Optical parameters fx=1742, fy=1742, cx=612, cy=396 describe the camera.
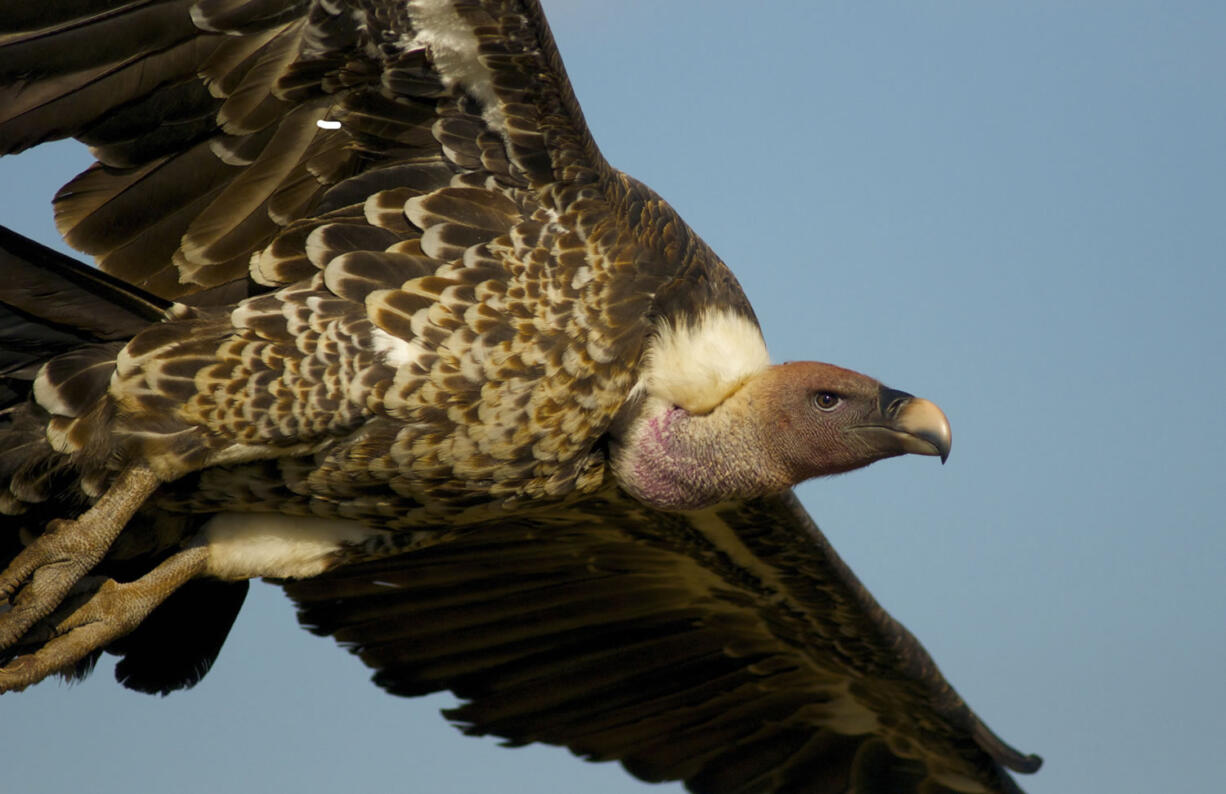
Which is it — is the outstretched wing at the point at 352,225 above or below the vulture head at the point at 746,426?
above

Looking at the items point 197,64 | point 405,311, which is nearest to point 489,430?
point 405,311

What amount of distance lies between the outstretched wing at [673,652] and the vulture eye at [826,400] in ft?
5.17

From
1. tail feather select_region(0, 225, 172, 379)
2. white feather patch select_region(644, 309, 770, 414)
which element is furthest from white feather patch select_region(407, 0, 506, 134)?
tail feather select_region(0, 225, 172, 379)

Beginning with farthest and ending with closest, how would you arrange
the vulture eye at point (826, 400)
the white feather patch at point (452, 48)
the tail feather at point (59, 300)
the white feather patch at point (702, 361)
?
the vulture eye at point (826, 400) < the white feather patch at point (702, 361) < the tail feather at point (59, 300) < the white feather patch at point (452, 48)

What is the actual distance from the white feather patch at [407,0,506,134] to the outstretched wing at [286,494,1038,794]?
2.79m

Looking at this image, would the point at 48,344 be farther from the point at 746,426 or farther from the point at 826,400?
the point at 826,400

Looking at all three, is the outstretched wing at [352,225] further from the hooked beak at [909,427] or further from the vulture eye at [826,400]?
the hooked beak at [909,427]

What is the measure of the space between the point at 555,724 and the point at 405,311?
393cm

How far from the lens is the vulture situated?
6.69 metres

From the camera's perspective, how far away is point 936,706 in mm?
9594

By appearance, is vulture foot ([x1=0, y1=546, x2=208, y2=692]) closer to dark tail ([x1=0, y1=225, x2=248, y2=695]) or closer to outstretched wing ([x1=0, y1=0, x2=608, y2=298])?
dark tail ([x1=0, y1=225, x2=248, y2=695])

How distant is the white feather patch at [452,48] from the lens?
21.6ft

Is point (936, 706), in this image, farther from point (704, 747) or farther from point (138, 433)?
point (138, 433)

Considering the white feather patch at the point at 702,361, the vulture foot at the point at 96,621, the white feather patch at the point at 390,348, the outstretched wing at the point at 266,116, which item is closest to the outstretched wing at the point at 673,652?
the white feather patch at the point at 702,361
